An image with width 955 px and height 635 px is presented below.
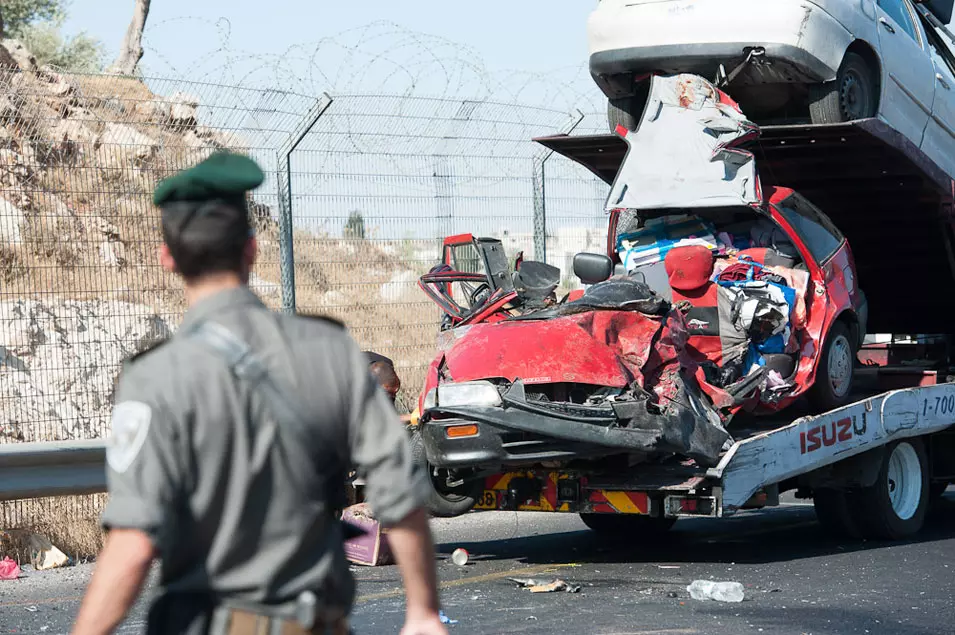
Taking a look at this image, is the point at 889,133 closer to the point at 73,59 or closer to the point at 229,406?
the point at 229,406

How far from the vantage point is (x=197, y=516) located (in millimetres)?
2498

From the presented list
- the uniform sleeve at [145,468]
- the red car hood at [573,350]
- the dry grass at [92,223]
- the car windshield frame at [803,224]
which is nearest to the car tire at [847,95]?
the car windshield frame at [803,224]

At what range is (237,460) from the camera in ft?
8.20

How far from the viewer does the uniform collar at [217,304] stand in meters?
2.61

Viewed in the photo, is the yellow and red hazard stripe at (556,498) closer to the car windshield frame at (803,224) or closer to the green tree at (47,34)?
the car windshield frame at (803,224)

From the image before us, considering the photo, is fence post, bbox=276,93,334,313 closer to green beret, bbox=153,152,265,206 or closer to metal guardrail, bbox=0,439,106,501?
metal guardrail, bbox=0,439,106,501

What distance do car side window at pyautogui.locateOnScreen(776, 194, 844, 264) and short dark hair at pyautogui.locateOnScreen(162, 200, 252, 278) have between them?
22.2 feet

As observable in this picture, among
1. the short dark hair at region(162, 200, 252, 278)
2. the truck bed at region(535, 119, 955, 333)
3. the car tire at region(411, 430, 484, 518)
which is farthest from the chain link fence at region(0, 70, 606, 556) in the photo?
the short dark hair at region(162, 200, 252, 278)

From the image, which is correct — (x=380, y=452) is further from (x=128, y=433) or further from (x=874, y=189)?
(x=874, y=189)

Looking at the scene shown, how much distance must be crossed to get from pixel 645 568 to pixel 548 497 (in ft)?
2.42

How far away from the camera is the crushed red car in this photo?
738 centimetres

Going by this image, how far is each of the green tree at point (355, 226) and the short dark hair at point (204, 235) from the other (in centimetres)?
913

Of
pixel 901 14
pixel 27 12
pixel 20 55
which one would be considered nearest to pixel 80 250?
pixel 901 14

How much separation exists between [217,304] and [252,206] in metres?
9.23
